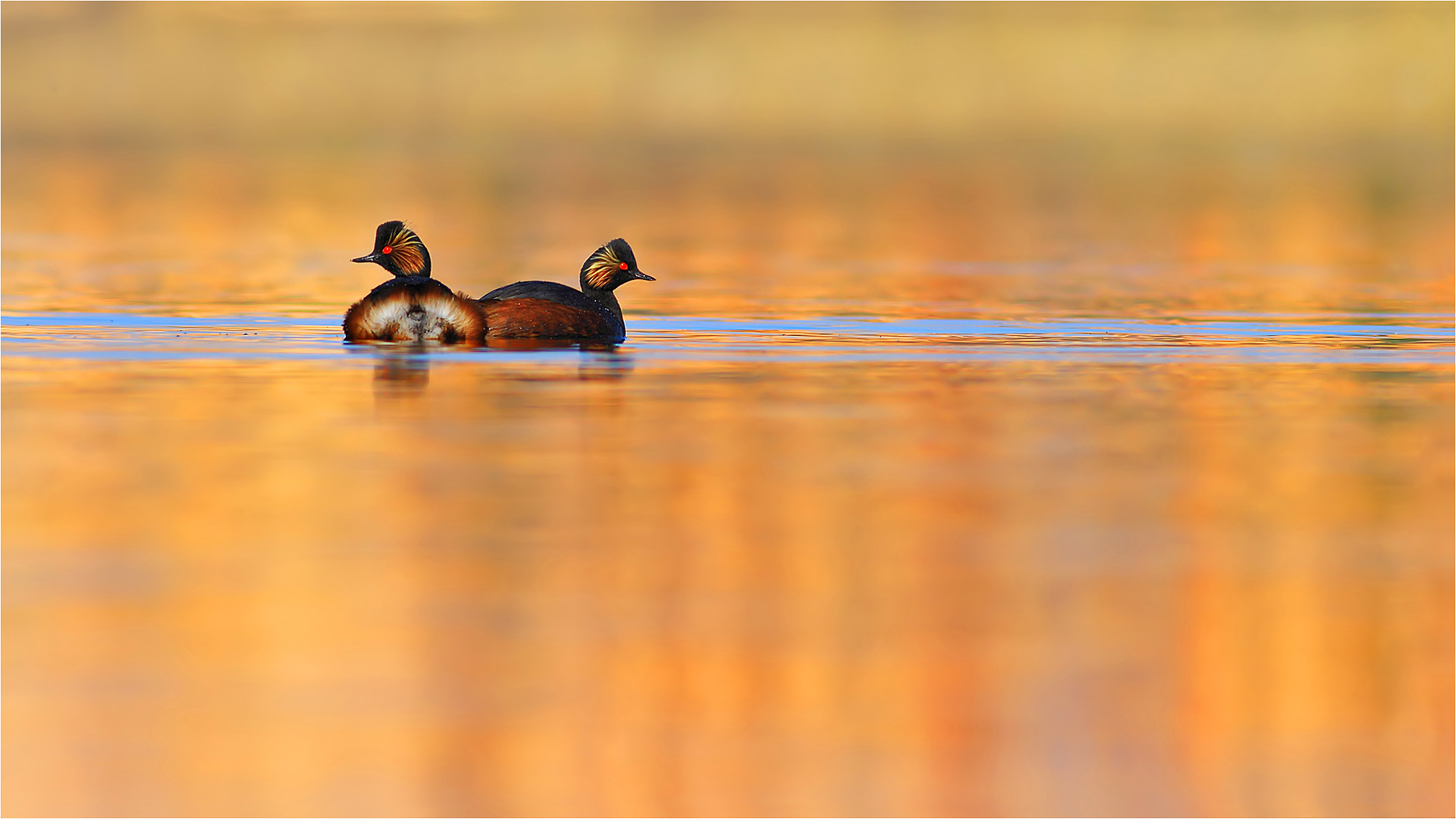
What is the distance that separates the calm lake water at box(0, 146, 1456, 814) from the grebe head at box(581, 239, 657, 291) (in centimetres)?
53

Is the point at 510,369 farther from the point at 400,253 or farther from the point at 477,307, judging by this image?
the point at 400,253

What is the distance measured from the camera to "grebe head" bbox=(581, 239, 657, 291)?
21516 millimetres

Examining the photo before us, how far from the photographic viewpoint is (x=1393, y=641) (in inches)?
395

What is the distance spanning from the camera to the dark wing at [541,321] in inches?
807

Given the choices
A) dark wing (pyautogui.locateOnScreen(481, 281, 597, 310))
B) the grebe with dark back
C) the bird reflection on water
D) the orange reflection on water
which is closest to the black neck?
the grebe with dark back

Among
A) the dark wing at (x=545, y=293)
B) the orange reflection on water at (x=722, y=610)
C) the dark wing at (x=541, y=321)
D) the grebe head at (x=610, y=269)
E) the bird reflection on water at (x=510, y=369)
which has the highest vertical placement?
the grebe head at (x=610, y=269)

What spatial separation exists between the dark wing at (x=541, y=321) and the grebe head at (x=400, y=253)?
1003mm

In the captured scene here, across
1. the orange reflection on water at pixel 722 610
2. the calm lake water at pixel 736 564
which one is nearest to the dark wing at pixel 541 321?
the calm lake water at pixel 736 564

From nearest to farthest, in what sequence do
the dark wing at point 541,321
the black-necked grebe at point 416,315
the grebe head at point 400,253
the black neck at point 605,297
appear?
the black-necked grebe at point 416,315 < the dark wing at point 541,321 < the black neck at point 605,297 < the grebe head at point 400,253

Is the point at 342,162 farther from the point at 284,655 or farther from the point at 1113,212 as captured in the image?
the point at 284,655

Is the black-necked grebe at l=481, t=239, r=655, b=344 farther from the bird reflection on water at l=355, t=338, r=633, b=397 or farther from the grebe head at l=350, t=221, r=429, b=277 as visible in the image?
the grebe head at l=350, t=221, r=429, b=277

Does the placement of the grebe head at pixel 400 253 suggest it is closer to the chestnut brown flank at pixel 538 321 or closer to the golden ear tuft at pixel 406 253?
the golden ear tuft at pixel 406 253

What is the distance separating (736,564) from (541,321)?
9581mm

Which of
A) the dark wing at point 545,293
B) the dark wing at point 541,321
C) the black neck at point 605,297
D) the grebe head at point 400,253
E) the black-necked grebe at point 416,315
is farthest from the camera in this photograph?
the grebe head at point 400,253
